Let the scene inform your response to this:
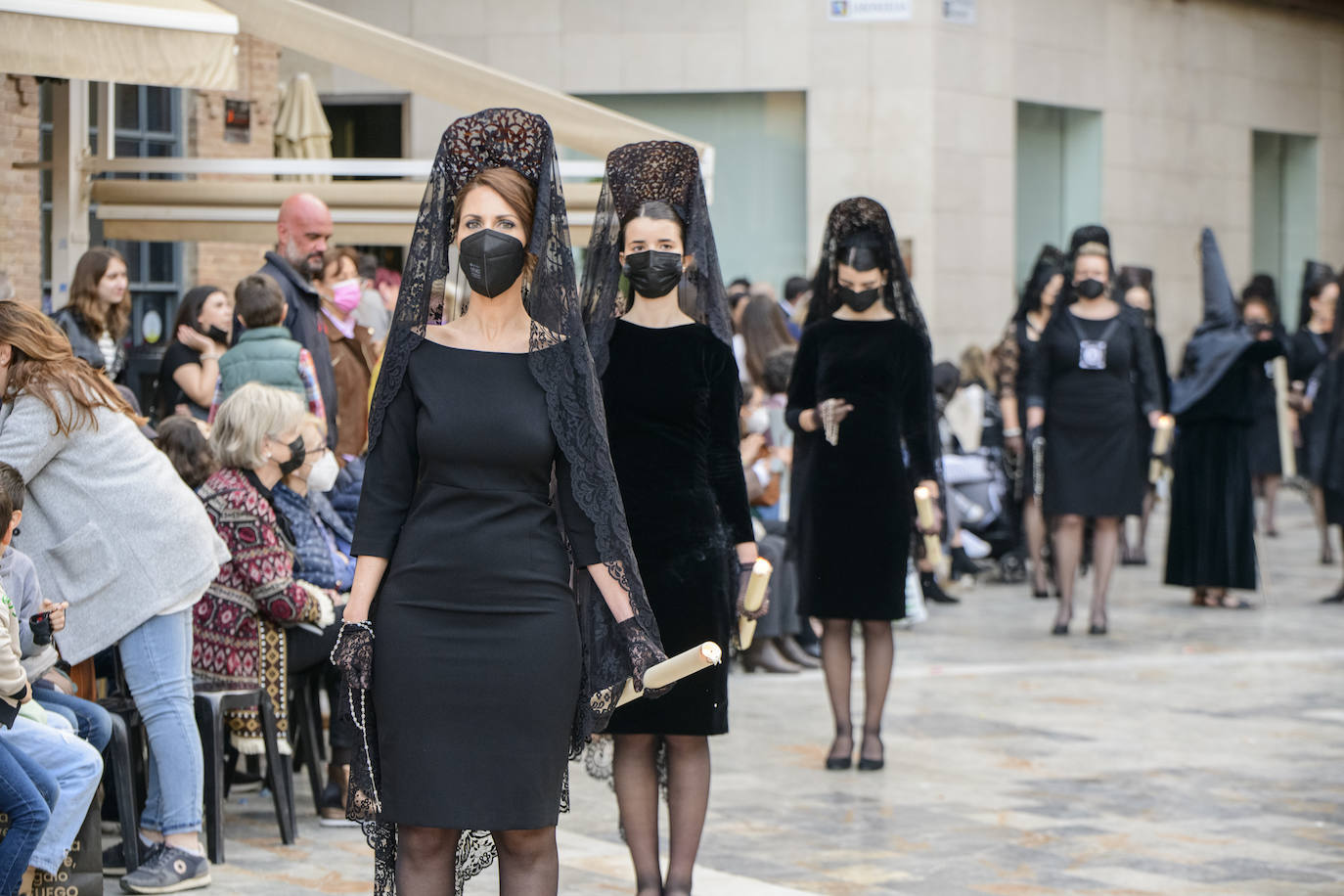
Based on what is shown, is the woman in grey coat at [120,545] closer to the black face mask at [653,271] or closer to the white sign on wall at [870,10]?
the black face mask at [653,271]

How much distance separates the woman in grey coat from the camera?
5.57 meters

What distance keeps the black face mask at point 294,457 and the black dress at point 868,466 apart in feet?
7.18

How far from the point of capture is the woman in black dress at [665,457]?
5648 mm

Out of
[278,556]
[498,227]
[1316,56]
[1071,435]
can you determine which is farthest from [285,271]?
[1316,56]

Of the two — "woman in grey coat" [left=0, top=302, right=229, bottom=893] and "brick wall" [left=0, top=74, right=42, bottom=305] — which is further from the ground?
"brick wall" [left=0, top=74, right=42, bottom=305]

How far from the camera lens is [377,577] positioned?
4195 mm

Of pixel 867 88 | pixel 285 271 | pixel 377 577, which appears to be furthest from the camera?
pixel 867 88

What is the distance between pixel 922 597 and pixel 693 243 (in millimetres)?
7419

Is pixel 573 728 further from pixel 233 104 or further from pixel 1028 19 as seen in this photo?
pixel 1028 19

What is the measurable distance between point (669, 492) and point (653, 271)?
647 mm

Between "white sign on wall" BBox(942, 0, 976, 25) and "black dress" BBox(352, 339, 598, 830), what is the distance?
1774cm

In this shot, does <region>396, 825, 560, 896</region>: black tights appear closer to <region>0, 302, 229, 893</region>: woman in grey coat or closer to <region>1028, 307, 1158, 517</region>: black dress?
<region>0, 302, 229, 893</region>: woman in grey coat

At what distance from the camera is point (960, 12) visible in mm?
21219

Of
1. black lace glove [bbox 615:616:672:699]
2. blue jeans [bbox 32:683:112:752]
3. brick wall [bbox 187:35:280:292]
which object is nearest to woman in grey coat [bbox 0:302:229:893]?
blue jeans [bbox 32:683:112:752]
